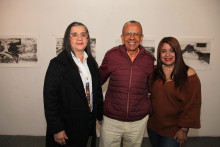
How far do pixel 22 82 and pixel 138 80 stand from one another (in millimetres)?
2235

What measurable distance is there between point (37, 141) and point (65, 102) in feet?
6.03

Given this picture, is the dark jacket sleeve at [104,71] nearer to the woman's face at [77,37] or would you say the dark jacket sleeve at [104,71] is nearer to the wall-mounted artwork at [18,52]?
the woman's face at [77,37]

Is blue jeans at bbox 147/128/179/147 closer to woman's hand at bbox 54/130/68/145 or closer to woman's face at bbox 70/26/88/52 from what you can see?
woman's hand at bbox 54/130/68/145

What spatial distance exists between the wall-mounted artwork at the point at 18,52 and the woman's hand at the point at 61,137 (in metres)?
1.72

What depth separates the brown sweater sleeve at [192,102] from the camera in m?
1.58

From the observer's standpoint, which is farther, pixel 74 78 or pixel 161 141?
pixel 161 141

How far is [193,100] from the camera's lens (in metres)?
1.58

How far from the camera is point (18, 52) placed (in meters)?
2.75

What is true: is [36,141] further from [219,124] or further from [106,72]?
[219,124]

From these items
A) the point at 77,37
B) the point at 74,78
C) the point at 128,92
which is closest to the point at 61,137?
the point at 74,78

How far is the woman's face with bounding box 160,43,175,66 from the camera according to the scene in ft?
5.57

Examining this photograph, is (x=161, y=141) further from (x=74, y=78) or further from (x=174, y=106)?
(x=74, y=78)

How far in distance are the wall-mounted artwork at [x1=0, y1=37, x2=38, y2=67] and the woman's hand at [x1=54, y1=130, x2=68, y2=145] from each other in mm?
1721

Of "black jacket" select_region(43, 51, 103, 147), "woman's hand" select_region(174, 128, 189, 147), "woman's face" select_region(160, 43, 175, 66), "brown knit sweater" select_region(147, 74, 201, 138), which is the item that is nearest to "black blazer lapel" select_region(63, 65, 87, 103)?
"black jacket" select_region(43, 51, 103, 147)
